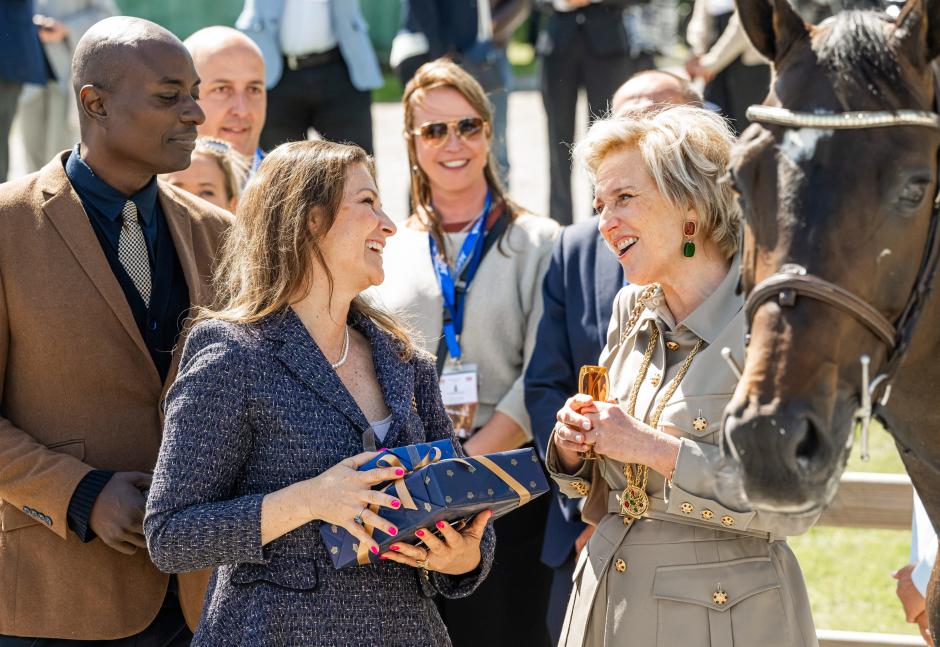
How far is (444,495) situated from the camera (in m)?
3.06

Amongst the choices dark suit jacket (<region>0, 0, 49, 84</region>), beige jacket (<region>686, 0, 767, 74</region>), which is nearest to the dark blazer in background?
beige jacket (<region>686, 0, 767, 74</region>)

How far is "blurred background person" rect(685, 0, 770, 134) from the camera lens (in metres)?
8.30

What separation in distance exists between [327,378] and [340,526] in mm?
426

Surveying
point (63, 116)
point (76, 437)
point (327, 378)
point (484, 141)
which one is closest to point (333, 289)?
point (327, 378)

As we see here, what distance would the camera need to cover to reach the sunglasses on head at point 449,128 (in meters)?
5.20

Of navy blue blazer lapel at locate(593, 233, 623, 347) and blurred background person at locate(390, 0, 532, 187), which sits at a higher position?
blurred background person at locate(390, 0, 532, 187)

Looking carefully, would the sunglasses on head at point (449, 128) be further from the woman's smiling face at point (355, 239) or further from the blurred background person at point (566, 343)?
the woman's smiling face at point (355, 239)

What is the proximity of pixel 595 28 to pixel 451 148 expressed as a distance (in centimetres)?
407

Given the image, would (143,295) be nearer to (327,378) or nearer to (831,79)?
(327,378)

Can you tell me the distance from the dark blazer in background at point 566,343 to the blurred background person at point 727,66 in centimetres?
409

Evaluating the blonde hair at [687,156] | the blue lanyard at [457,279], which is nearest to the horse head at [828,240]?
the blonde hair at [687,156]

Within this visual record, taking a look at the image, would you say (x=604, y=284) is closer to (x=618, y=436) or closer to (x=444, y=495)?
(x=618, y=436)

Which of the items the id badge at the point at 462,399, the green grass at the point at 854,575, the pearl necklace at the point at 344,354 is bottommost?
the green grass at the point at 854,575

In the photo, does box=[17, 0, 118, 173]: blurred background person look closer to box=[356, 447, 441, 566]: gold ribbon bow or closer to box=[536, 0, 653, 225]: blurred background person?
box=[536, 0, 653, 225]: blurred background person
